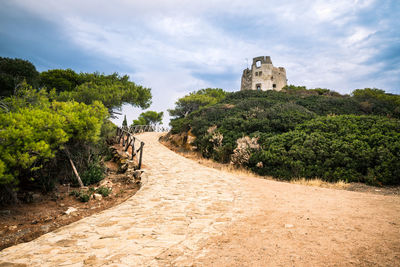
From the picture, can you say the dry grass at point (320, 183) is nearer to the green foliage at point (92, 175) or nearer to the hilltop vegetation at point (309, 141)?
the hilltop vegetation at point (309, 141)

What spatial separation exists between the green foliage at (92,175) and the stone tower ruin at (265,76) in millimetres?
31781

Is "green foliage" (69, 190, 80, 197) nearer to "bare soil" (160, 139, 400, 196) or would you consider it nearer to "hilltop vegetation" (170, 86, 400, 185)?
"bare soil" (160, 139, 400, 196)

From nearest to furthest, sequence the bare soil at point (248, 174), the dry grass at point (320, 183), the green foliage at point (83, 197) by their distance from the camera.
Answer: the green foliage at point (83, 197) < the bare soil at point (248, 174) < the dry grass at point (320, 183)

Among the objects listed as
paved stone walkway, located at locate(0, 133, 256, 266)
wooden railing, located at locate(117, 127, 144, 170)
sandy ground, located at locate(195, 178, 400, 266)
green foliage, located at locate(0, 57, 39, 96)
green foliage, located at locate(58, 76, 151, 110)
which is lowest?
paved stone walkway, located at locate(0, 133, 256, 266)

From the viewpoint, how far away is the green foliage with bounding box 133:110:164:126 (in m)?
45.2

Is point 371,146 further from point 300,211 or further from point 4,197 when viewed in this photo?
point 4,197

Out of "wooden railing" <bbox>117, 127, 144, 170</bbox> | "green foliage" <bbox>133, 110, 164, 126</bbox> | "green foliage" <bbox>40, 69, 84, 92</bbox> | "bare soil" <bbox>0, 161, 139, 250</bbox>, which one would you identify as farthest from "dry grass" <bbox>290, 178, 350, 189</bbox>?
"green foliage" <bbox>133, 110, 164, 126</bbox>

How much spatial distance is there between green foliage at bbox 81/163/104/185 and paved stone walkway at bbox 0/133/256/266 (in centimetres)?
220

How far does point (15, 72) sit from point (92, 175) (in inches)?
736

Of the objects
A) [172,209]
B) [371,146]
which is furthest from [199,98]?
[172,209]

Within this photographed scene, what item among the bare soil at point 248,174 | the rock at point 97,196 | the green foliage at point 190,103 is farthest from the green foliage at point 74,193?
the green foliage at point 190,103

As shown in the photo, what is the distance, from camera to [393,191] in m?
6.09

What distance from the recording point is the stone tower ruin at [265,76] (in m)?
34.0

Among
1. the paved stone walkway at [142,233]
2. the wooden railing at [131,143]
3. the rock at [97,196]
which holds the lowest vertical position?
the rock at [97,196]
